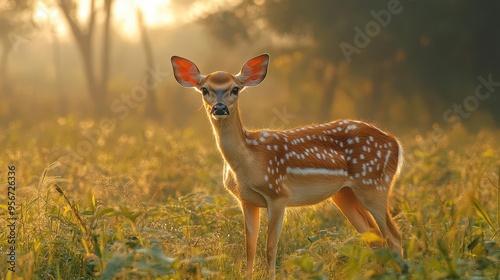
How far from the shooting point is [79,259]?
227 inches

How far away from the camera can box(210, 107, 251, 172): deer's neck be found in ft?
20.3

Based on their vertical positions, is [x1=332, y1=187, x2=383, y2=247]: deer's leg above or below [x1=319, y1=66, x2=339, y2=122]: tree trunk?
below

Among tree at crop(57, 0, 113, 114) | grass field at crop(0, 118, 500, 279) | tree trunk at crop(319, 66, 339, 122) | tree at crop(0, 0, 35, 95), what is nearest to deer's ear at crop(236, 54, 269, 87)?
grass field at crop(0, 118, 500, 279)

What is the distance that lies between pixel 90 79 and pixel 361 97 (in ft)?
33.4

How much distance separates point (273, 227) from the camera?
6105 mm

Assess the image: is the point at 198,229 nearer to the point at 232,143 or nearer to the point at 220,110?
the point at 232,143

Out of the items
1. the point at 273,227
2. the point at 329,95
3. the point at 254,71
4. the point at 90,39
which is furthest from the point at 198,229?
the point at 90,39

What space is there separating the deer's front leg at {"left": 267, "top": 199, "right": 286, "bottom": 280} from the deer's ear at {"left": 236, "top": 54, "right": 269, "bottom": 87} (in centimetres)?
103

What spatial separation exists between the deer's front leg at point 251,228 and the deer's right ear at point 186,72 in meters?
1.08

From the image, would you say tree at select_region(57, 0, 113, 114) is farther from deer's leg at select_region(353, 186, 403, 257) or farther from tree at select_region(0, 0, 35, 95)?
deer's leg at select_region(353, 186, 403, 257)

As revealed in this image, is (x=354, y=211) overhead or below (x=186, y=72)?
below

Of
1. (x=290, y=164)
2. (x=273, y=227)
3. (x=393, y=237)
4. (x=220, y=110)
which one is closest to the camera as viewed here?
(x=220, y=110)

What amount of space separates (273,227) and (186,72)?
1.48 meters

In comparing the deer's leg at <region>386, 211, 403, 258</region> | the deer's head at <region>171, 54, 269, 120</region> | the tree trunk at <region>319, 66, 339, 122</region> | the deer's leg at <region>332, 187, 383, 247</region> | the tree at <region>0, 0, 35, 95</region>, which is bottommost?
the deer's leg at <region>386, 211, 403, 258</region>
